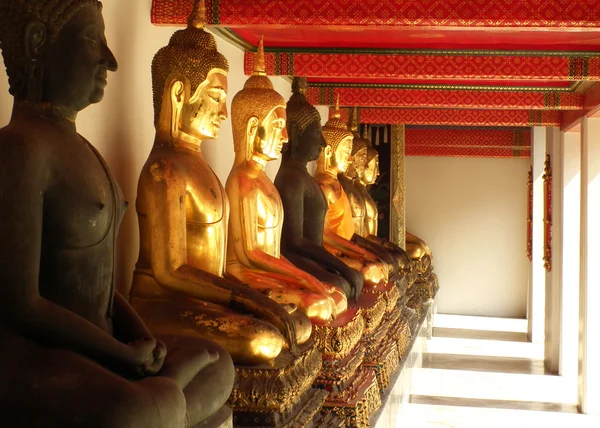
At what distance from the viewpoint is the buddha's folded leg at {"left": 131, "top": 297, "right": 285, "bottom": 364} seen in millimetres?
3379

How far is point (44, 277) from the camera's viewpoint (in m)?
2.54

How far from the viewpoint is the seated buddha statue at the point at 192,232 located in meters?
3.45

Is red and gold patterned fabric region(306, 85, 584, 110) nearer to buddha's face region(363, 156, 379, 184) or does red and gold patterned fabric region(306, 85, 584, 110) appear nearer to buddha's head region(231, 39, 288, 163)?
buddha's face region(363, 156, 379, 184)

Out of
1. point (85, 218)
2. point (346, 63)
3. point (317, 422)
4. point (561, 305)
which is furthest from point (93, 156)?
point (561, 305)

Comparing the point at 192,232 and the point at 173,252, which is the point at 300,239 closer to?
the point at 192,232

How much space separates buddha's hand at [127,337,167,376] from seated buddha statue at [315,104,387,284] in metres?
3.75

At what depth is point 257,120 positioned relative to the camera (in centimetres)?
459

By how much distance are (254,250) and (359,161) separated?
3.91 metres

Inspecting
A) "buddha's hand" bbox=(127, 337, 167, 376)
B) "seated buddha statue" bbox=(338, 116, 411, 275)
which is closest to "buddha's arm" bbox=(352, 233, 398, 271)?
"seated buddha statue" bbox=(338, 116, 411, 275)

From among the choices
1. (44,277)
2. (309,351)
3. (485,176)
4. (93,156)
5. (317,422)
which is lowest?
(317,422)

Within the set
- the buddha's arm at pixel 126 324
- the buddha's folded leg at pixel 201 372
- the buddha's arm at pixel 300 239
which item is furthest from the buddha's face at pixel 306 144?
the buddha's arm at pixel 126 324

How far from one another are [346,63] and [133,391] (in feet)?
13.9

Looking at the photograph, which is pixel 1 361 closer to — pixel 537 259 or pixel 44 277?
pixel 44 277

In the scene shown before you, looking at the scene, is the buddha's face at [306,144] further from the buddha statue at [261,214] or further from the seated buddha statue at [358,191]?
the seated buddha statue at [358,191]
